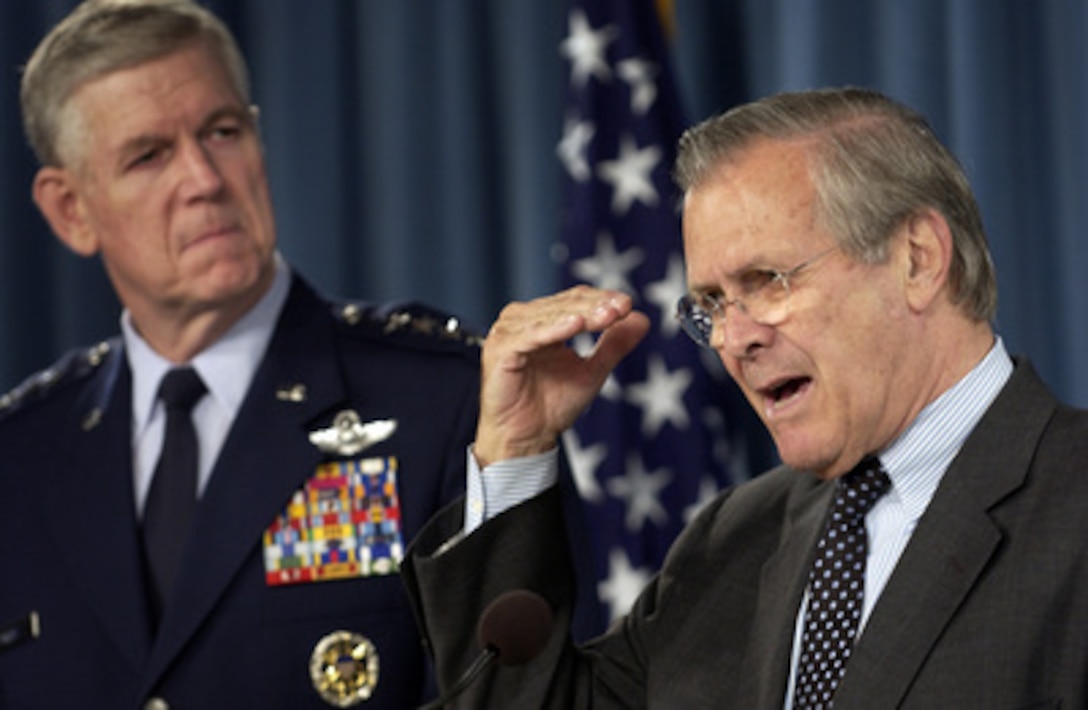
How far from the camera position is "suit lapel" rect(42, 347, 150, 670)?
288 centimetres

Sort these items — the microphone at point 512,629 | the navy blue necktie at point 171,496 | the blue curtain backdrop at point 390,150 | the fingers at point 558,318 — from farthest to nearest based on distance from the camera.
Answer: the blue curtain backdrop at point 390,150 < the navy blue necktie at point 171,496 < the fingers at point 558,318 < the microphone at point 512,629

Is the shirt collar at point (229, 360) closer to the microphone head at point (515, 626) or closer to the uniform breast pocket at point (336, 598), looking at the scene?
the uniform breast pocket at point (336, 598)

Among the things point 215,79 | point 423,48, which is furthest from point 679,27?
point 215,79

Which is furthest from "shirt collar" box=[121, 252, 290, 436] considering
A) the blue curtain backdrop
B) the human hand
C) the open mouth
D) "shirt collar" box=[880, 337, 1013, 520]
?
the blue curtain backdrop

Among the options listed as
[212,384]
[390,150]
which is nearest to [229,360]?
[212,384]

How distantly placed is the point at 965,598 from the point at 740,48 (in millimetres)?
2346

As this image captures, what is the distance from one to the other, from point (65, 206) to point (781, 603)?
1.44m

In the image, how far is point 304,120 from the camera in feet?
14.8

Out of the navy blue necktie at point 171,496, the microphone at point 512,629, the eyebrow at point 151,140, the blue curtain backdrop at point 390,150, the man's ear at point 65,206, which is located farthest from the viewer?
the blue curtain backdrop at point 390,150

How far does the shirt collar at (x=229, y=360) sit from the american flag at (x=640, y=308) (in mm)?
911

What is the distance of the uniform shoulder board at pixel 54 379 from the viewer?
3.19 m

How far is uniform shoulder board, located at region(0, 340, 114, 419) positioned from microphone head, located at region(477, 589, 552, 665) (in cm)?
126

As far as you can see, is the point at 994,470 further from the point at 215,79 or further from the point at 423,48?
the point at 423,48

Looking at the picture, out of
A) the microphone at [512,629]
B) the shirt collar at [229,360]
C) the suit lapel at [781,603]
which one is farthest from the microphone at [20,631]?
the suit lapel at [781,603]
